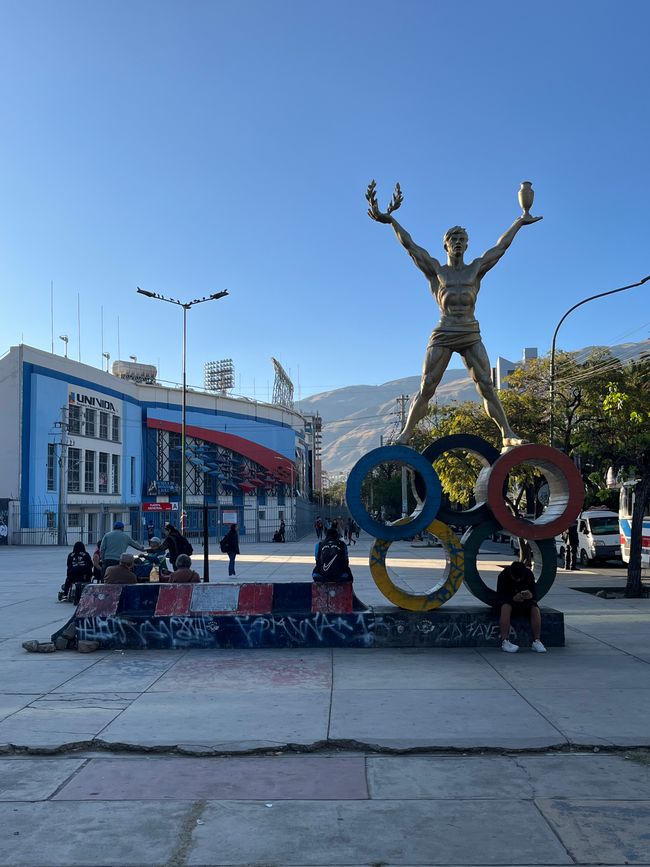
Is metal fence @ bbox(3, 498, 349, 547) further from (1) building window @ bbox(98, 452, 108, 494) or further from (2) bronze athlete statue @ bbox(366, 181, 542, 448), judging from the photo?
(2) bronze athlete statue @ bbox(366, 181, 542, 448)

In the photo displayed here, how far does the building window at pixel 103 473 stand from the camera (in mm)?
51500

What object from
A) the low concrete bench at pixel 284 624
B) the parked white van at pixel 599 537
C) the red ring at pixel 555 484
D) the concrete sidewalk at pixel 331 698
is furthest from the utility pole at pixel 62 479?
the red ring at pixel 555 484

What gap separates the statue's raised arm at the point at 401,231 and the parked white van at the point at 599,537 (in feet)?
54.7

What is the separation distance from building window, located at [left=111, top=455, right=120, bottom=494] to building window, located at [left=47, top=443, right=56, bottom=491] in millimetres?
8840

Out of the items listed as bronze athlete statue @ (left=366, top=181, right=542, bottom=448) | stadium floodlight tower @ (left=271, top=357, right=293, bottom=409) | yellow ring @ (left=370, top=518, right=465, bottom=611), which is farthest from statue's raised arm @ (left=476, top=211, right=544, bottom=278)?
stadium floodlight tower @ (left=271, top=357, right=293, bottom=409)

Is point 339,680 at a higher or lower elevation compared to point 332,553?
lower

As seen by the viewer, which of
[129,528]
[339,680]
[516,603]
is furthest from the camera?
[129,528]

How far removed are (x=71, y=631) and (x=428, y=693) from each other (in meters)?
5.11

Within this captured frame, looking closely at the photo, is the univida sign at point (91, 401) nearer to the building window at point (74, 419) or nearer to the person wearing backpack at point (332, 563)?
the building window at point (74, 419)

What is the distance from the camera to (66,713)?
744cm

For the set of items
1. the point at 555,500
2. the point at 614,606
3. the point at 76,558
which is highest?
the point at 555,500

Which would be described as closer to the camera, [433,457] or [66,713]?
[66,713]

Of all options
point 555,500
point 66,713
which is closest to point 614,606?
point 555,500

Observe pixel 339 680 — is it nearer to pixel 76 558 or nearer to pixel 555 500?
pixel 555 500
